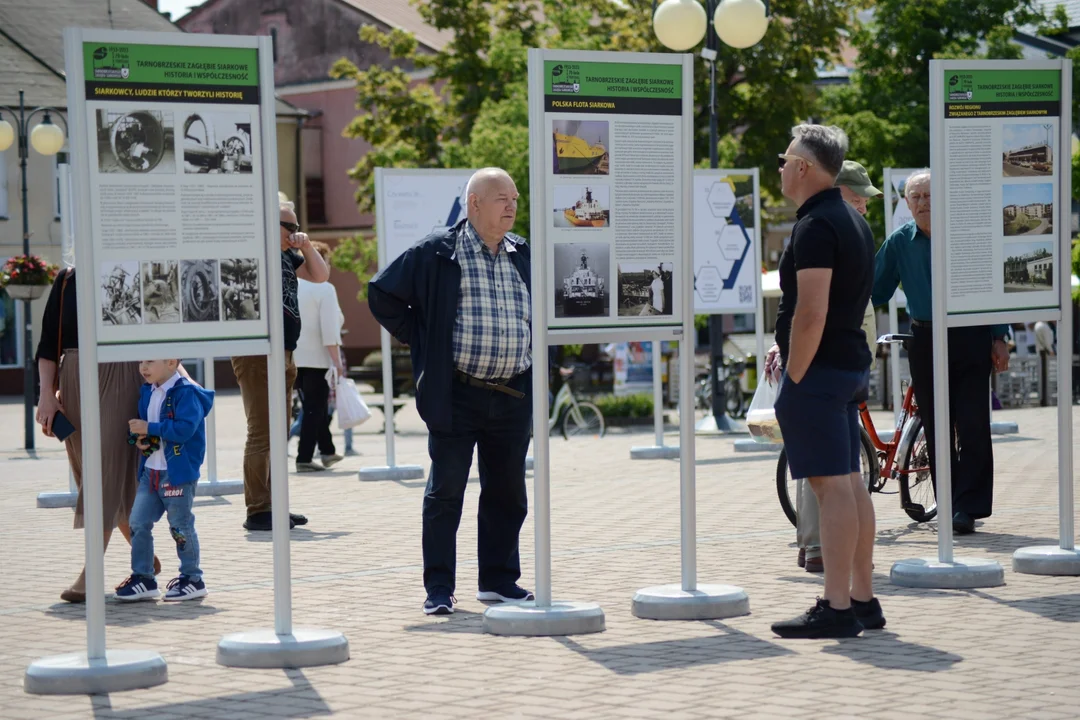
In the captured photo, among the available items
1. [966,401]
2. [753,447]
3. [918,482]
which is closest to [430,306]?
[966,401]

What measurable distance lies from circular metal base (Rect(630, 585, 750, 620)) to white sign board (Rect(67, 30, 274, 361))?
2.00 metres

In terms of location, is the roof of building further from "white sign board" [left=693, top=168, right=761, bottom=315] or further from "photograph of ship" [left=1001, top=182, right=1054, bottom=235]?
"photograph of ship" [left=1001, top=182, right=1054, bottom=235]

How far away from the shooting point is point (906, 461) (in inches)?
384

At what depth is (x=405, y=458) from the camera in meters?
17.3

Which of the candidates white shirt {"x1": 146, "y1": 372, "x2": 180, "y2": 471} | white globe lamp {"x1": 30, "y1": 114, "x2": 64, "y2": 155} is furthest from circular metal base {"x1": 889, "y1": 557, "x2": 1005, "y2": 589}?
white globe lamp {"x1": 30, "y1": 114, "x2": 64, "y2": 155}

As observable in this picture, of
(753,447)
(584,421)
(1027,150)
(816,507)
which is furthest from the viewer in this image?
(584,421)

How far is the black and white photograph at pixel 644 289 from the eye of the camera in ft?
22.6

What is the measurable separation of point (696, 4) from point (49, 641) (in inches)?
487

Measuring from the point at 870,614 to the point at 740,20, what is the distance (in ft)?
39.0

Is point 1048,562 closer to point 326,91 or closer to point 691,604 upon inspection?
point 691,604

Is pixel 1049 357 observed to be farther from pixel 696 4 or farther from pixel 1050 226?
pixel 1050 226

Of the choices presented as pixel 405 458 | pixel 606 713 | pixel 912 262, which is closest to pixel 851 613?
pixel 606 713

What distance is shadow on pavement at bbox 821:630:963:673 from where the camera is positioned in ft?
19.0

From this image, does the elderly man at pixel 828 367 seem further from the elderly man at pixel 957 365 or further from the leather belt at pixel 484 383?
the elderly man at pixel 957 365
